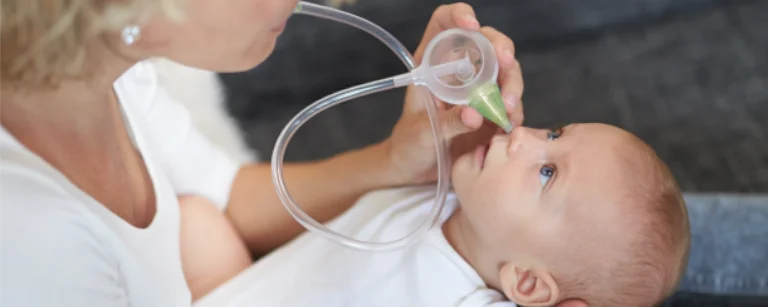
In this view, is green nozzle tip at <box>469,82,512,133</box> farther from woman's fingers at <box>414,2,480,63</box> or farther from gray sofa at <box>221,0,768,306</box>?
gray sofa at <box>221,0,768,306</box>

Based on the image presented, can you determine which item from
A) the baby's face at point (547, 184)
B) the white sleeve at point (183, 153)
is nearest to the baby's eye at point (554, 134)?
the baby's face at point (547, 184)

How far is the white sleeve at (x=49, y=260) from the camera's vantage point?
63 cm

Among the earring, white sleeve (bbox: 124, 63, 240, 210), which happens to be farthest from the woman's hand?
the earring

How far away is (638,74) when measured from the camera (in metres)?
1.61

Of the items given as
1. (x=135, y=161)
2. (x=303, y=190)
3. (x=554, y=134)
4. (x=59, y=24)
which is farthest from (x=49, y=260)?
(x=554, y=134)

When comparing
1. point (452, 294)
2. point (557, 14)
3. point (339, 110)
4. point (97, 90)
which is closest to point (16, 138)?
point (97, 90)

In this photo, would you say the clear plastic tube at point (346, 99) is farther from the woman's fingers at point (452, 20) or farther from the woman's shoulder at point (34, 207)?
the woman's shoulder at point (34, 207)

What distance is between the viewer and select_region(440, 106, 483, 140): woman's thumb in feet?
2.95

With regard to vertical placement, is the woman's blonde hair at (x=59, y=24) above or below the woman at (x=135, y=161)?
above

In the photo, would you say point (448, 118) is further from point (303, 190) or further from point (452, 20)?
point (303, 190)

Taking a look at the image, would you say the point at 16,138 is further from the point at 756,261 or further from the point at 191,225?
the point at 756,261

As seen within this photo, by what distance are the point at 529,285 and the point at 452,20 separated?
0.39 m

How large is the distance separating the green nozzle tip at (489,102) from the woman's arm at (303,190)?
0.29 m

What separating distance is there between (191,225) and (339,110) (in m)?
0.60
